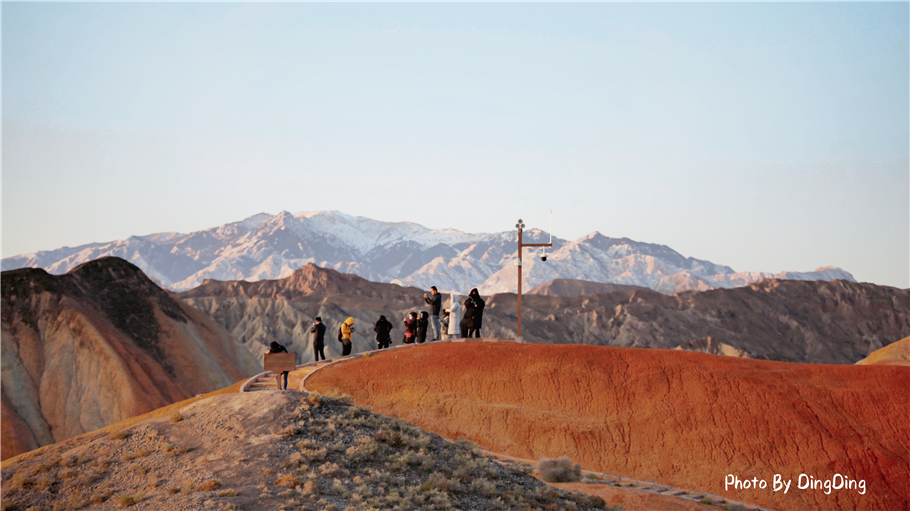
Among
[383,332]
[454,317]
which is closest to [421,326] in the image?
[454,317]

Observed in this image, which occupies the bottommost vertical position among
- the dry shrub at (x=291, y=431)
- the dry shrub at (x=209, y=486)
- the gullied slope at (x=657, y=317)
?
the gullied slope at (x=657, y=317)

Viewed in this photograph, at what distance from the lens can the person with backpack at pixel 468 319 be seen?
81.8 ft

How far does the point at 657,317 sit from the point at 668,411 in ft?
278

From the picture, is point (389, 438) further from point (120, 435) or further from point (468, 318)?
point (468, 318)

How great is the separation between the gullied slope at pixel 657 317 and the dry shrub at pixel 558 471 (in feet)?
230

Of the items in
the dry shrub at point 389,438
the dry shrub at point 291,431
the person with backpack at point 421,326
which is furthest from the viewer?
the person with backpack at point 421,326

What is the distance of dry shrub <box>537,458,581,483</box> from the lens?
15.9 meters

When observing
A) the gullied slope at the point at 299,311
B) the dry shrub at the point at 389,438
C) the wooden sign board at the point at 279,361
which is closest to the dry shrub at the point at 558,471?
the dry shrub at the point at 389,438

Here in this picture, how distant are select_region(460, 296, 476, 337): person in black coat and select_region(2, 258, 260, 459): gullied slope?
2898cm

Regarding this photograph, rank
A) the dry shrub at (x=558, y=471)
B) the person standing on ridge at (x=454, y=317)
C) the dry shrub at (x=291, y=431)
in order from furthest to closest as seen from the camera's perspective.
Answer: the person standing on ridge at (x=454, y=317), the dry shrub at (x=558, y=471), the dry shrub at (x=291, y=431)

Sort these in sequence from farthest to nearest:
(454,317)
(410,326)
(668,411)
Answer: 1. (454,317)
2. (410,326)
3. (668,411)

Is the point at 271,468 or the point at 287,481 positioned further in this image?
the point at 271,468

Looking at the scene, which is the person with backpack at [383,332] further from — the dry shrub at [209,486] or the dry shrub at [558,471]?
the dry shrub at [209,486]

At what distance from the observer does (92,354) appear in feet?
160
